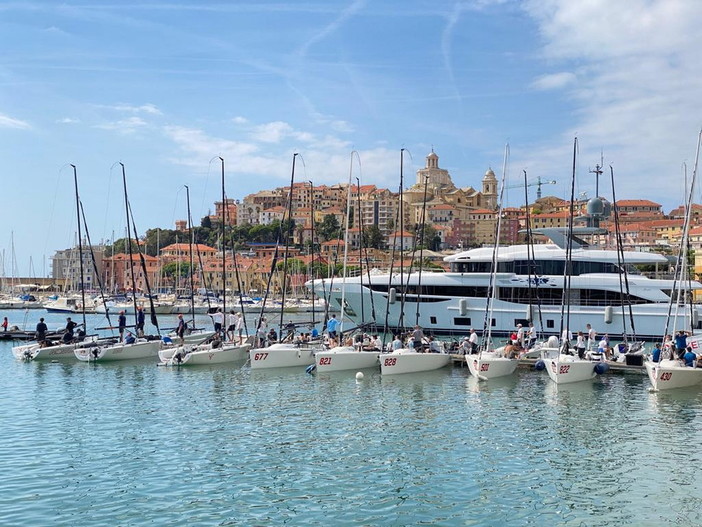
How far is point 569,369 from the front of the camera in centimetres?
2802

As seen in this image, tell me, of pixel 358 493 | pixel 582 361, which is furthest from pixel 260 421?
pixel 582 361

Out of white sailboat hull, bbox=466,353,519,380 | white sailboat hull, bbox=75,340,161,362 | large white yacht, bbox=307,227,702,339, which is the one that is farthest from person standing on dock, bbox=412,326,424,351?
white sailboat hull, bbox=75,340,161,362

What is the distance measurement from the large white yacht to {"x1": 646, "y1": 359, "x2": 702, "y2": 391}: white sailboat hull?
17.5 m

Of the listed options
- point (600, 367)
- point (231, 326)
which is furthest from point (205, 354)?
point (600, 367)

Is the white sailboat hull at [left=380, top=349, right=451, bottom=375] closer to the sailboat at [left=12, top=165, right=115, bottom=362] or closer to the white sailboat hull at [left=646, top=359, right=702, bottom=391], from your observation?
the white sailboat hull at [left=646, top=359, right=702, bottom=391]

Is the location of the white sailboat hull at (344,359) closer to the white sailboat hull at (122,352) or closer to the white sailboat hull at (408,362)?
the white sailboat hull at (408,362)

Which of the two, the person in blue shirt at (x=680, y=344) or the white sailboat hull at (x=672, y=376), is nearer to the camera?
the white sailboat hull at (x=672, y=376)

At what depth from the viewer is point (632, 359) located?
98.0 feet

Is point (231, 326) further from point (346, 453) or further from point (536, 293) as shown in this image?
point (346, 453)

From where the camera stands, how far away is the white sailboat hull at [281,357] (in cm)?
3142

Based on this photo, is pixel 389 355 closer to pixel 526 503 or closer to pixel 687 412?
pixel 687 412

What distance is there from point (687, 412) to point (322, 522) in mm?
14272

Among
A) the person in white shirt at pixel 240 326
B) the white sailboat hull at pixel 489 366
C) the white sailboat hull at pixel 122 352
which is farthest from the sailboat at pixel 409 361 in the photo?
the white sailboat hull at pixel 122 352

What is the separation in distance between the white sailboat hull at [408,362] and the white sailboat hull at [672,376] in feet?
27.6
